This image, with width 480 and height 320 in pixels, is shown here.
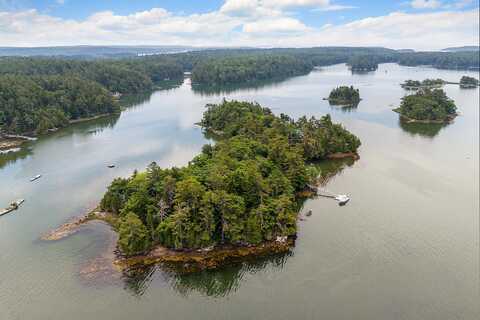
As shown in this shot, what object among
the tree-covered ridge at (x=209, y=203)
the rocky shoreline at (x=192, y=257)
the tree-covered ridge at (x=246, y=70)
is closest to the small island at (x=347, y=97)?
the tree-covered ridge at (x=246, y=70)

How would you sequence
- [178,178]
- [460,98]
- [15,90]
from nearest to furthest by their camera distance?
[178,178] → [15,90] → [460,98]

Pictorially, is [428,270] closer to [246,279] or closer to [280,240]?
[280,240]

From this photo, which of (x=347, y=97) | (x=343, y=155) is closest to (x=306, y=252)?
(x=343, y=155)

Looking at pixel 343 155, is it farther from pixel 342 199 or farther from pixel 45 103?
pixel 45 103

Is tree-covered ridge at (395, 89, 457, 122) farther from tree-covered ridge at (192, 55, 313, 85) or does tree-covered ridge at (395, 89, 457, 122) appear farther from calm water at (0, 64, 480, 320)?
tree-covered ridge at (192, 55, 313, 85)

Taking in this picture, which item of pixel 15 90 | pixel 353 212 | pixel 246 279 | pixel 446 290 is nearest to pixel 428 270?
pixel 446 290

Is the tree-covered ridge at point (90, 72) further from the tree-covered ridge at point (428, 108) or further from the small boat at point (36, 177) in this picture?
the tree-covered ridge at point (428, 108)

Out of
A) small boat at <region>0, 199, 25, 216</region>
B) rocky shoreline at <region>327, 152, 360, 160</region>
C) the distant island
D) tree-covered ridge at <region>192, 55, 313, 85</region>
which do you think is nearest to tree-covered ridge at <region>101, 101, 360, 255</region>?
small boat at <region>0, 199, 25, 216</region>
